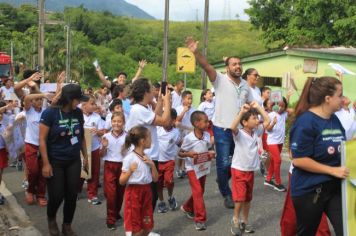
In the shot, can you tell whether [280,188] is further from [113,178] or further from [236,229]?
[113,178]

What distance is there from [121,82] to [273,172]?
3.33 metres

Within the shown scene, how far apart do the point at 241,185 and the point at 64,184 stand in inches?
80.1

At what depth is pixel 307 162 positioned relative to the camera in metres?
3.93

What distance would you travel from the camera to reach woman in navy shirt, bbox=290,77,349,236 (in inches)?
155

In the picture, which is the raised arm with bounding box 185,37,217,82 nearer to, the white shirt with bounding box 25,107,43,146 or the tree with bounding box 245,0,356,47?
the white shirt with bounding box 25,107,43,146

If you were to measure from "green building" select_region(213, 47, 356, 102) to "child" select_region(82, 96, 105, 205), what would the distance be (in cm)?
1280

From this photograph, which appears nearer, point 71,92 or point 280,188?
point 71,92

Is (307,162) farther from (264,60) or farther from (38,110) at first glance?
(264,60)

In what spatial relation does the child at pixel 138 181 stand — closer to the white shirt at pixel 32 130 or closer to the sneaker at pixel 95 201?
the sneaker at pixel 95 201

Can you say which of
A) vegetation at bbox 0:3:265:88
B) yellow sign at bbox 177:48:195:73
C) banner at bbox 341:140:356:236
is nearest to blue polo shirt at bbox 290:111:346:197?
banner at bbox 341:140:356:236

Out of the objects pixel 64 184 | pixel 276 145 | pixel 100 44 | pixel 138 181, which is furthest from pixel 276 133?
pixel 100 44

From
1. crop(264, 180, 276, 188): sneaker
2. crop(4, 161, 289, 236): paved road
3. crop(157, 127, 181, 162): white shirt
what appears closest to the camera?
crop(4, 161, 289, 236): paved road

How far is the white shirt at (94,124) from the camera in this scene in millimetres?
7812

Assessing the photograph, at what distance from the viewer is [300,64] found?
→ 23172 millimetres
